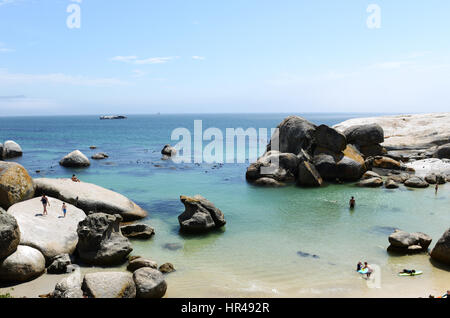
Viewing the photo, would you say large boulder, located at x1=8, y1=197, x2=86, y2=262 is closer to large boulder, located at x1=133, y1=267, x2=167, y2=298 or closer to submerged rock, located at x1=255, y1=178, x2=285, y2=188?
large boulder, located at x1=133, y1=267, x2=167, y2=298

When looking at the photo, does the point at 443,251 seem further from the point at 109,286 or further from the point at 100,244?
the point at 100,244

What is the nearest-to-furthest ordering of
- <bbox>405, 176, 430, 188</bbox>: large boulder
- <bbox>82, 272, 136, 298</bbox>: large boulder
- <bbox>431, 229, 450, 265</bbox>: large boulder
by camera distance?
<bbox>82, 272, 136, 298</bbox>: large boulder < <bbox>431, 229, 450, 265</bbox>: large boulder < <bbox>405, 176, 430, 188</bbox>: large boulder

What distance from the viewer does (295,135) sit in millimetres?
43438

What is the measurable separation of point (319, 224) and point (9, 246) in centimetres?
1928

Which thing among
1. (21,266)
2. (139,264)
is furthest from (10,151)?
(139,264)

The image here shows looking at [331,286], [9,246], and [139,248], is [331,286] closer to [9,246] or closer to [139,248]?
[139,248]

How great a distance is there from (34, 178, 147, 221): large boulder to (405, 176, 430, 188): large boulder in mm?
26989

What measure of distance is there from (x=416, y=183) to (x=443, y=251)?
20.0 meters

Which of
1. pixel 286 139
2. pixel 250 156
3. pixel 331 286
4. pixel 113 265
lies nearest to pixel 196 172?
pixel 286 139

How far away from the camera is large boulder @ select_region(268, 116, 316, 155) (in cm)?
4266

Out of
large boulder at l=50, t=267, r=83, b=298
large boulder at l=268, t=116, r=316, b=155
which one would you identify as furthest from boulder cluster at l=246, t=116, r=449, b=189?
large boulder at l=50, t=267, r=83, b=298

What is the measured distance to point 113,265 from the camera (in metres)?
19.4
